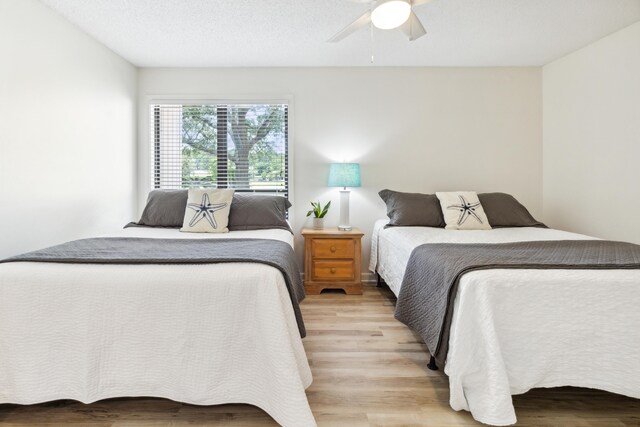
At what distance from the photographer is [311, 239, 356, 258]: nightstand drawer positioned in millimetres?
3557

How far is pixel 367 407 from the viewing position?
1733mm

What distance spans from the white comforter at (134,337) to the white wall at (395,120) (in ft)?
7.87

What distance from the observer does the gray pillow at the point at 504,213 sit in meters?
3.40

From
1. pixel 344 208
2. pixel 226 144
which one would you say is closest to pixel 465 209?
pixel 344 208

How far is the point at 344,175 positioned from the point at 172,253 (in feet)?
6.76

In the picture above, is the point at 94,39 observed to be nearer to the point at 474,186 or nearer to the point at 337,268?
the point at 337,268

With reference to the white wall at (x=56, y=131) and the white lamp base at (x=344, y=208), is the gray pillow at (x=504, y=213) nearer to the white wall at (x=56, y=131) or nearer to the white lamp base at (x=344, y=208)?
the white lamp base at (x=344, y=208)

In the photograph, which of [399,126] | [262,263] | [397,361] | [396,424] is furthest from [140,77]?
[396,424]

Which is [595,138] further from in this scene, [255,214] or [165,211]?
[165,211]

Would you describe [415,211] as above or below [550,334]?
above

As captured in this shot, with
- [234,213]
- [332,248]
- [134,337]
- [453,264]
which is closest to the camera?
[134,337]

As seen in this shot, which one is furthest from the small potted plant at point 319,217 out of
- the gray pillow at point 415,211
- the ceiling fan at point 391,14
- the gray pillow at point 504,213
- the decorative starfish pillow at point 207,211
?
the ceiling fan at point 391,14

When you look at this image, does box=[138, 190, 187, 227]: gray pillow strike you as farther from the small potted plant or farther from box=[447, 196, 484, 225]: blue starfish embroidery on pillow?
box=[447, 196, 484, 225]: blue starfish embroidery on pillow

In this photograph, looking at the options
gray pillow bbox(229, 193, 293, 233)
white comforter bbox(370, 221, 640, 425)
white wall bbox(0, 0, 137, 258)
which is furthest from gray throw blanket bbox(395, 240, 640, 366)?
white wall bbox(0, 0, 137, 258)
